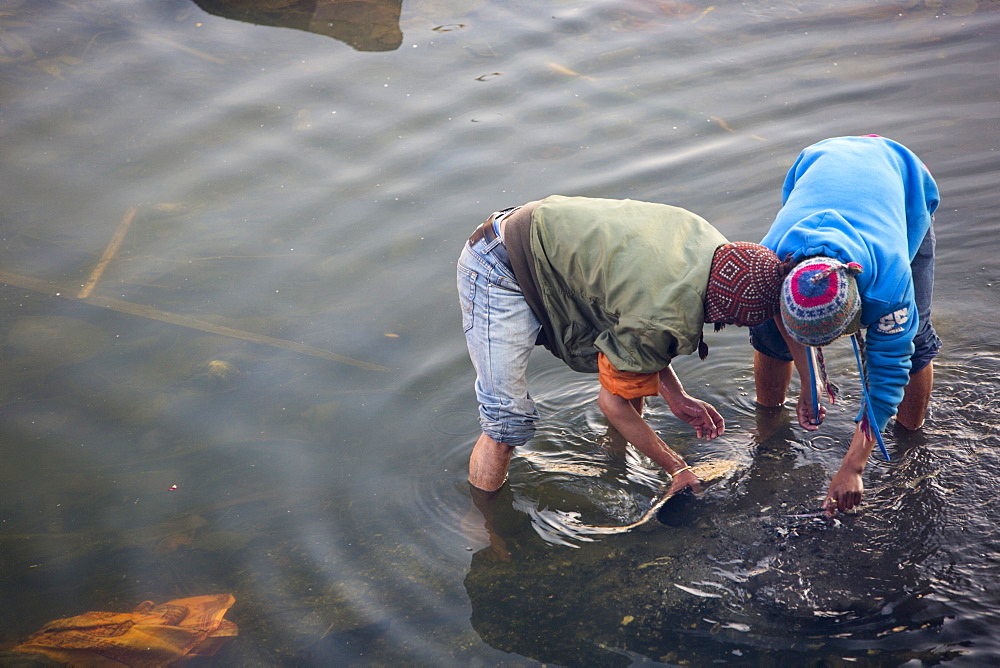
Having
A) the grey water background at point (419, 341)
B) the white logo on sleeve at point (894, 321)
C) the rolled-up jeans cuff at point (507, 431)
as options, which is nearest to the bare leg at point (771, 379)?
the grey water background at point (419, 341)

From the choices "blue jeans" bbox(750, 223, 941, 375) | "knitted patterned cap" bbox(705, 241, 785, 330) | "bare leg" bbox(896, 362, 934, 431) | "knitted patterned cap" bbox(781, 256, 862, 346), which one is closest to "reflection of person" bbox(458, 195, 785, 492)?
"knitted patterned cap" bbox(705, 241, 785, 330)

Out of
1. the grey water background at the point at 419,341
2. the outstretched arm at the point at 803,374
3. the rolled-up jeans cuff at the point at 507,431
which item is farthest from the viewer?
the rolled-up jeans cuff at the point at 507,431

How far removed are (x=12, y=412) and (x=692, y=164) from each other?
4526 mm

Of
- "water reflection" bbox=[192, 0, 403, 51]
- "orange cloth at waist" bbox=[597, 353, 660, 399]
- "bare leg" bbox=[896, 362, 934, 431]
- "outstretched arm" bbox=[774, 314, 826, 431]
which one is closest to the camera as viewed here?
"orange cloth at waist" bbox=[597, 353, 660, 399]

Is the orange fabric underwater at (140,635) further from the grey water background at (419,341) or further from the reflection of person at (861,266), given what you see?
the reflection of person at (861,266)

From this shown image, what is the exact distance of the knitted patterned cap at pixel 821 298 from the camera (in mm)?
2271

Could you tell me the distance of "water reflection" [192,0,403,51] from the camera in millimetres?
7070

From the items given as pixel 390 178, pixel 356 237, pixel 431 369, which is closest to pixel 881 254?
pixel 431 369

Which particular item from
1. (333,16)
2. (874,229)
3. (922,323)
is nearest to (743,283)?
(874,229)

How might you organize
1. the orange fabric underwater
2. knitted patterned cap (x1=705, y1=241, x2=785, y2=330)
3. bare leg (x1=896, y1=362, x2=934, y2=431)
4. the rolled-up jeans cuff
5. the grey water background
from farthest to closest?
1. bare leg (x1=896, y1=362, x2=934, y2=431)
2. the rolled-up jeans cuff
3. the grey water background
4. the orange fabric underwater
5. knitted patterned cap (x1=705, y1=241, x2=785, y2=330)

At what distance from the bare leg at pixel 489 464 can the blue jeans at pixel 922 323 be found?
118 centimetres

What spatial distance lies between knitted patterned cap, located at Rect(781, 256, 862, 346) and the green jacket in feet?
0.87

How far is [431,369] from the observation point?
14.0ft

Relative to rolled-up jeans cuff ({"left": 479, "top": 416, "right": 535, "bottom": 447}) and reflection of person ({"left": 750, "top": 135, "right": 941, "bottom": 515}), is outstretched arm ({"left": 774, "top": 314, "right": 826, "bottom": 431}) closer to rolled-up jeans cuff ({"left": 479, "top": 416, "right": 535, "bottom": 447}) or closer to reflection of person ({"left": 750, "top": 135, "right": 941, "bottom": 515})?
reflection of person ({"left": 750, "top": 135, "right": 941, "bottom": 515})
